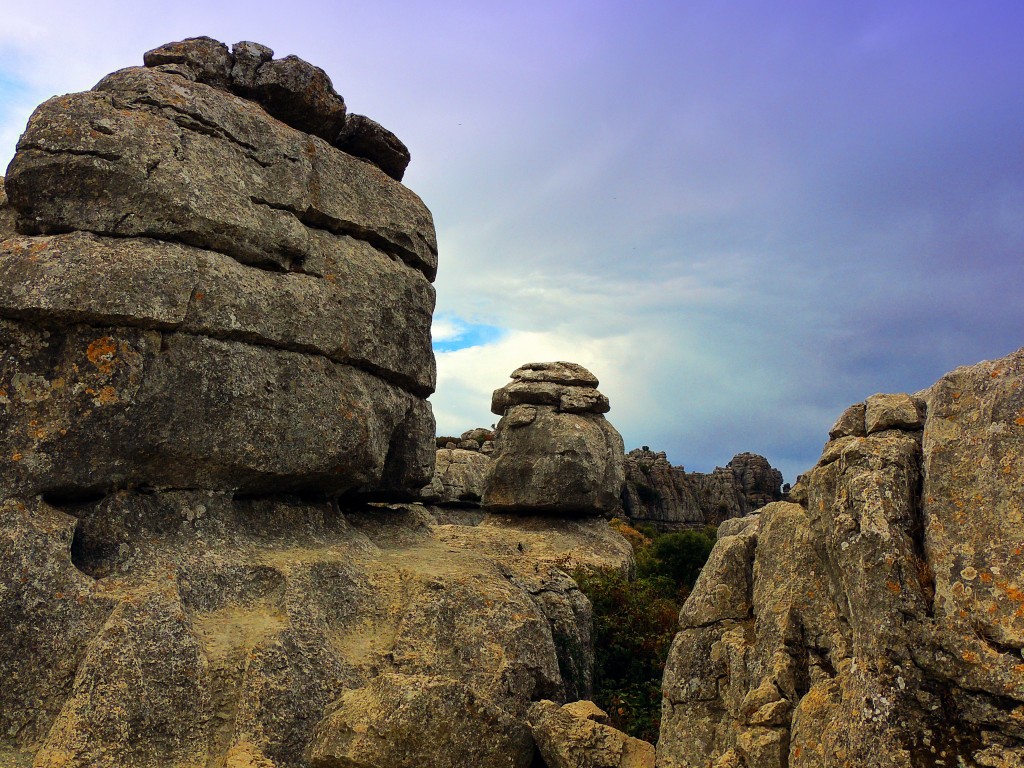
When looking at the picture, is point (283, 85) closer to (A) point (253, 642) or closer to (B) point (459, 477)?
(A) point (253, 642)

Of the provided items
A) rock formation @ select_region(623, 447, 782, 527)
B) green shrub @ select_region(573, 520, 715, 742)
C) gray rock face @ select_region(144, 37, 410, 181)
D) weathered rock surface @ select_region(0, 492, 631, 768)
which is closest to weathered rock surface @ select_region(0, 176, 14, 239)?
gray rock face @ select_region(144, 37, 410, 181)

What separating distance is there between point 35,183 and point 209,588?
7.55 metres

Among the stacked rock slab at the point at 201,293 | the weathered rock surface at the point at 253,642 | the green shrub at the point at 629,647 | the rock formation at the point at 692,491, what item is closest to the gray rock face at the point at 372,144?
the stacked rock slab at the point at 201,293

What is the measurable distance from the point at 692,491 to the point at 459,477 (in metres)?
58.0

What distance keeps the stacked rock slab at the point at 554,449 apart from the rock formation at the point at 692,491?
55656 mm

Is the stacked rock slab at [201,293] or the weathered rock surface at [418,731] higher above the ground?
the stacked rock slab at [201,293]

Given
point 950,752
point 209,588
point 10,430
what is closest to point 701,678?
point 950,752

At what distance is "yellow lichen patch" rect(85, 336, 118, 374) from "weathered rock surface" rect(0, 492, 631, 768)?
2182mm

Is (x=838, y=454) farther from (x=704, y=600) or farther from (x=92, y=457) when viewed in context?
(x=92, y=457)

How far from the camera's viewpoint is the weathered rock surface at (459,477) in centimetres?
4584

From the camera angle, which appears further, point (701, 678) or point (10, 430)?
point (10, 430)

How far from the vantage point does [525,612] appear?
15.4m

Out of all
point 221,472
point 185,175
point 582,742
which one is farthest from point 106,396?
point 582,742

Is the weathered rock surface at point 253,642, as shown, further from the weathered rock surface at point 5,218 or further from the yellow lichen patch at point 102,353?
the weathered rock surface at point 5,218
